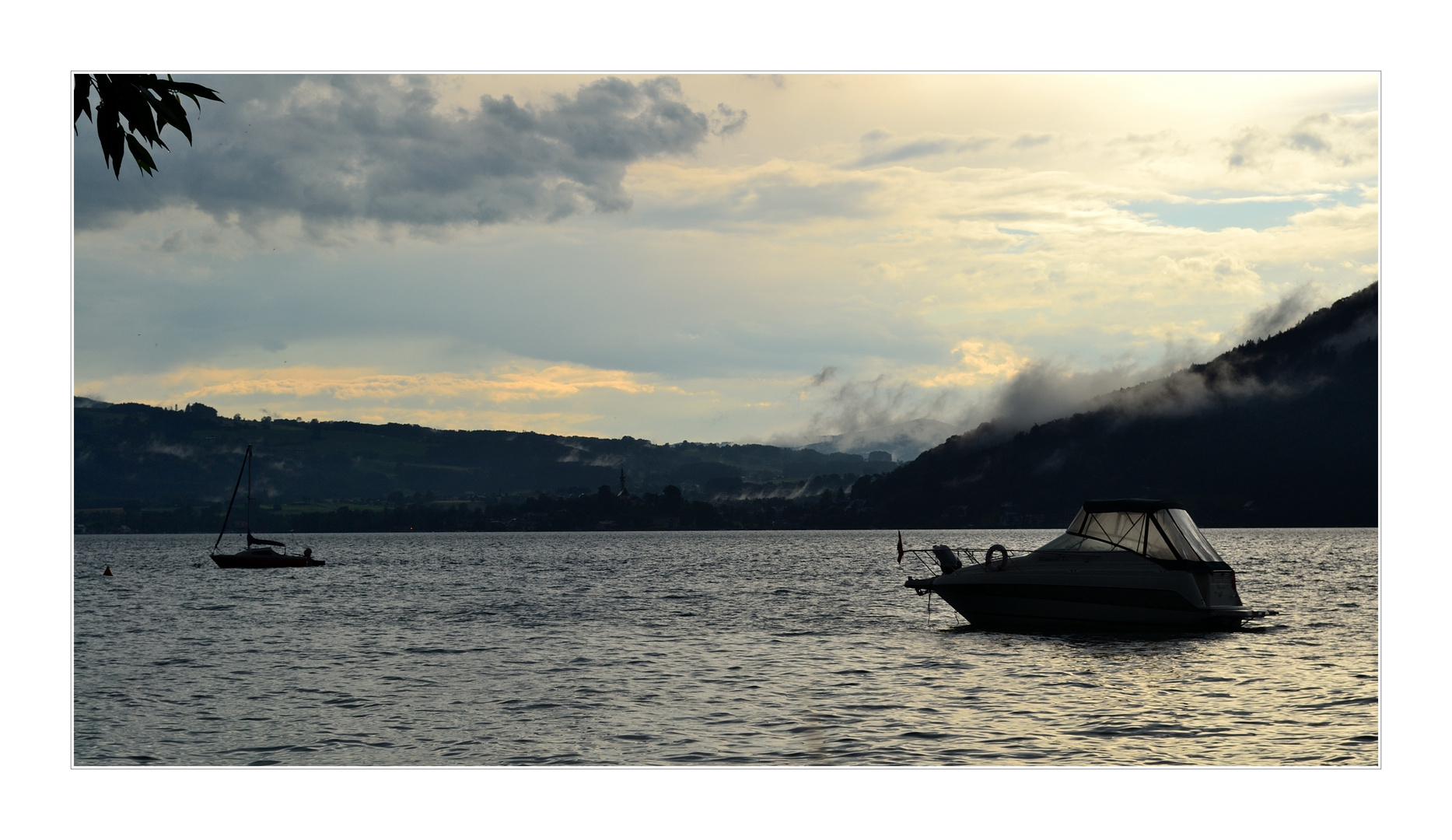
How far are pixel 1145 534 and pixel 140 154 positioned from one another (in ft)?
135

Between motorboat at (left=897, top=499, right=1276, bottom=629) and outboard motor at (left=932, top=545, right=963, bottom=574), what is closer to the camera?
motorboat at (left=897, top=499, right=1276, bottom=629)

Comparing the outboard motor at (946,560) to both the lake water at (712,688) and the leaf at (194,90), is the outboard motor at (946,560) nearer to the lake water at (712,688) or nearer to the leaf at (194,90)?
the lake water at (712,688)

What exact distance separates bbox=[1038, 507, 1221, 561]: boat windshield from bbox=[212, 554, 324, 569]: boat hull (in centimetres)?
11112

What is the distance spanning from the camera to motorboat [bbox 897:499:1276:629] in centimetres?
4306

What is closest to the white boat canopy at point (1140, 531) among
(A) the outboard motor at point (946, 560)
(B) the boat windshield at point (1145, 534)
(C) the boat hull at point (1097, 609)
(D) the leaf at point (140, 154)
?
(B) the boat windshield at point (1145, 534)

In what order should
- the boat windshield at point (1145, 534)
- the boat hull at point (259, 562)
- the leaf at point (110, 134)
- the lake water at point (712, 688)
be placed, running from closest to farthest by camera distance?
the leaf at point (110, 134)
the lake water at point (712, 688)
the boat windshield at point (1145, 534)
the boat hull at point (259, 562)

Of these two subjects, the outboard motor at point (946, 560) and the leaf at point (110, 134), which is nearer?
the leaf at point (110, 134)

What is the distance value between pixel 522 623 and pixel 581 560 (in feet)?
391

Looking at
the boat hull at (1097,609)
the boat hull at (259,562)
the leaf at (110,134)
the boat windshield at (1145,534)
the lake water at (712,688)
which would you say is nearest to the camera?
the leaf at (110,134)

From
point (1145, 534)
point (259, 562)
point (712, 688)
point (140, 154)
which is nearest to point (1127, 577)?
point (1145, 534)

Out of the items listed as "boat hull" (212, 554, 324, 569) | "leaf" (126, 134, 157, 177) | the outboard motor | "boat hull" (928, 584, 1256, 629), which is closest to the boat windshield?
"boat hull" (928, 584, 1256, 629)

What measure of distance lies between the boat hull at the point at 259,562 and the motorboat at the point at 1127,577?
359ft

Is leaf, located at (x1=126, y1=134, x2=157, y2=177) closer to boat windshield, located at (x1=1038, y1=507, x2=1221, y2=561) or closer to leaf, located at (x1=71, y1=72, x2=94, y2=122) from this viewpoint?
leaf, located at (x1=71, y1=72, x2=94, y2=122)

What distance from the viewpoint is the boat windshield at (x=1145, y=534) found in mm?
43562
